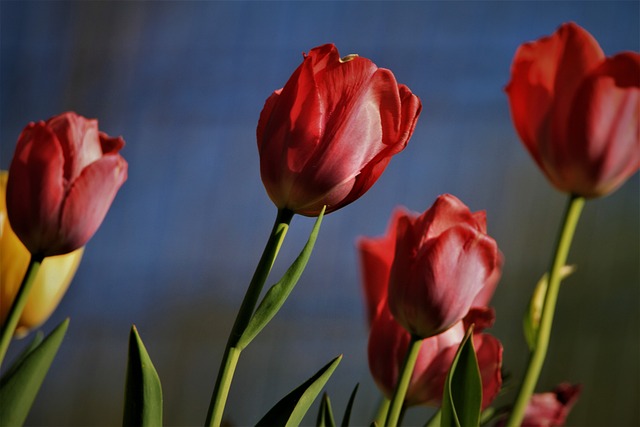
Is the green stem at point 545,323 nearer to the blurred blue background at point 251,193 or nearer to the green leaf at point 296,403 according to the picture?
the green leaf at point 296,403

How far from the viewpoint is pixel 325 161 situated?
20cm

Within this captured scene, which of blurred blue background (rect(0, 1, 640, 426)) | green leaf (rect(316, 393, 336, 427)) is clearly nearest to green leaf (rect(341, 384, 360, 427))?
green leaf (rect(316, 393, 336, 427))

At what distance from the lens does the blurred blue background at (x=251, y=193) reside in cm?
201

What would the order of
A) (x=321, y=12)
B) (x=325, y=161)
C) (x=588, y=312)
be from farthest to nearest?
(x=321, y=12) → (x=588, y=312) → (x=325, y=161)

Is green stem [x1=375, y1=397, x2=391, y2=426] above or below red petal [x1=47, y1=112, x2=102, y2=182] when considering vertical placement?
below

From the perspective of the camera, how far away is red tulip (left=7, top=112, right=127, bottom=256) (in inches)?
8.6

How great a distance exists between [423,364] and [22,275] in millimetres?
115

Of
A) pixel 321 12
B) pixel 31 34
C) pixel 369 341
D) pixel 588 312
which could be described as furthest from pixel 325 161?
pixel 31 34

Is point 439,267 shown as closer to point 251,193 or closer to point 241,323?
point 241,323

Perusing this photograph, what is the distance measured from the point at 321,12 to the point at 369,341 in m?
2.18

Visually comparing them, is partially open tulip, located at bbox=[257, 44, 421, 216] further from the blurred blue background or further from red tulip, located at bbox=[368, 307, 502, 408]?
the blurred blue background

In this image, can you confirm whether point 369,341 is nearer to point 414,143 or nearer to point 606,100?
point 606,100

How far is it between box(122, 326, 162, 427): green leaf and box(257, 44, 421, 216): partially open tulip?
44mm

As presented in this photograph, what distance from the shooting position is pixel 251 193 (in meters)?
2.26
